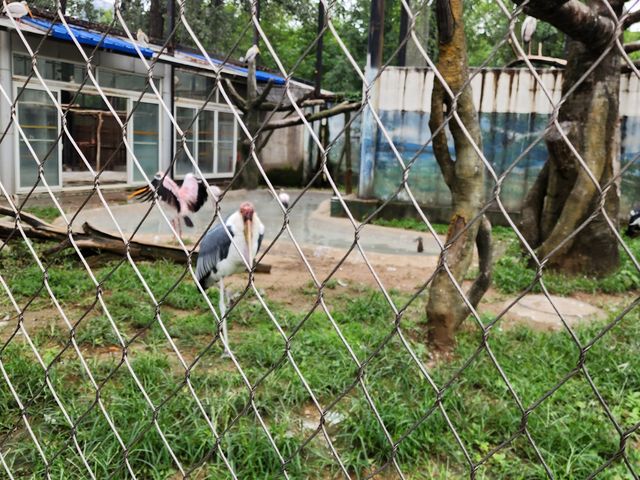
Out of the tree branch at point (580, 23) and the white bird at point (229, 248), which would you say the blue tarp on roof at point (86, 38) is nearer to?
the white bird at point (229, 248)

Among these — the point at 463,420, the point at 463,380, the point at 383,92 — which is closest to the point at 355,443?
the point at 463,420

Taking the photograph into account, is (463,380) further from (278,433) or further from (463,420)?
(278,433)

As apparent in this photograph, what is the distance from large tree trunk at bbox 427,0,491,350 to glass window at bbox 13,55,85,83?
751 cm

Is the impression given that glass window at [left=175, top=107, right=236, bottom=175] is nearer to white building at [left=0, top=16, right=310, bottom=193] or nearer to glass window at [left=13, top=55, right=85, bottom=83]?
white building at [left=0, top=16, right=310, bottom=193]

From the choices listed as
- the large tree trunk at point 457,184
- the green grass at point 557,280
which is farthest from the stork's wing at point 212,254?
the green grass at point 557,280

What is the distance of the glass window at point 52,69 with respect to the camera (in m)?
8.41

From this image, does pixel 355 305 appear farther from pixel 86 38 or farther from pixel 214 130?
pixel 214 130

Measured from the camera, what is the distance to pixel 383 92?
28.7ft

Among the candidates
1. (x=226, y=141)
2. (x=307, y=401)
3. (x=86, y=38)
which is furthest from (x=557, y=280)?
(x=226, y=141)

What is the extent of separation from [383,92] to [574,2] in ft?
20.3

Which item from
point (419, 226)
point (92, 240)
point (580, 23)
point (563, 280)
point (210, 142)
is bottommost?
point (419, 226)

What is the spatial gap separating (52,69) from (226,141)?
181 inches

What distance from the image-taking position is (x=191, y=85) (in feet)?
38.3

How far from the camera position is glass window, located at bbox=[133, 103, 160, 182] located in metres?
10.7
